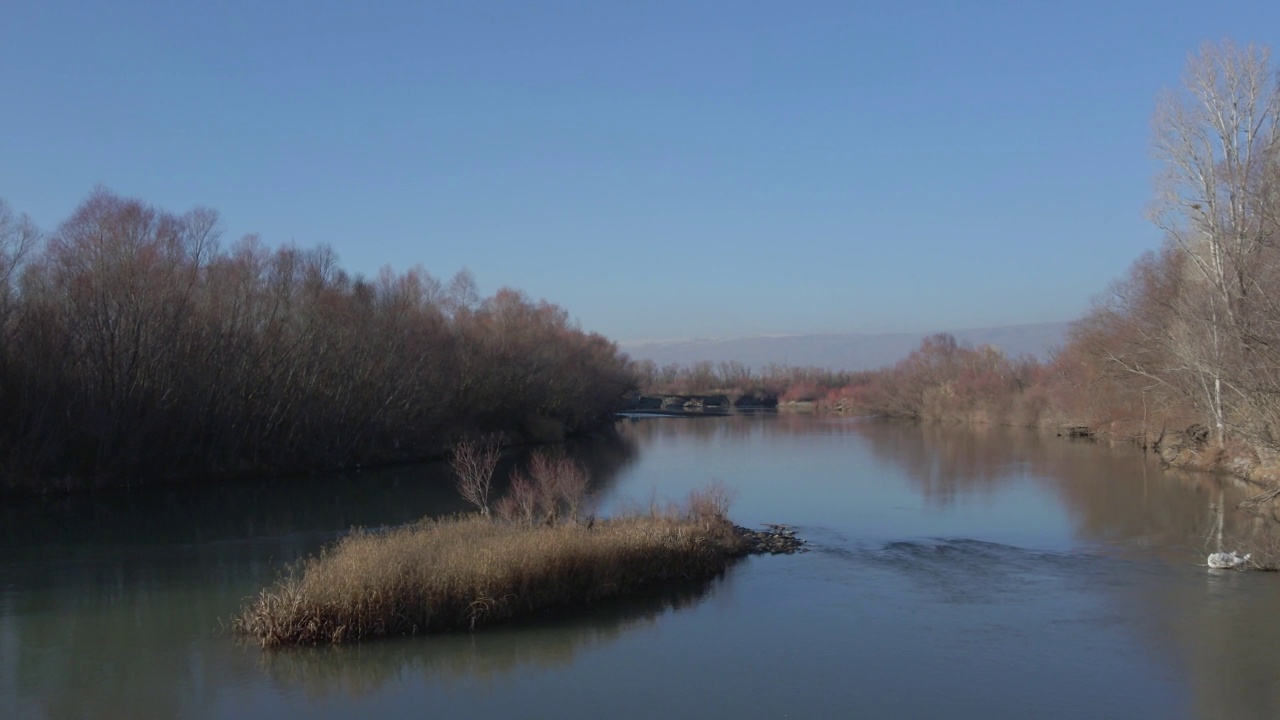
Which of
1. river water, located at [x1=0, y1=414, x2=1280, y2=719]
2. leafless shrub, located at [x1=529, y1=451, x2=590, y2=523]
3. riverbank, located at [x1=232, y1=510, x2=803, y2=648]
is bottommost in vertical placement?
river water, located at [x1=0, y1=414, x2=1280, y2=719]

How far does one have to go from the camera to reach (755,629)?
1495 centimetres

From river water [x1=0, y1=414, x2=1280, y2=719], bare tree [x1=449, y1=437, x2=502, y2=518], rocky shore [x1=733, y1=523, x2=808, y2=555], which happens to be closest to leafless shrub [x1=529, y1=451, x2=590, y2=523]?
bare tree [x1=449, y1=437, x2=502, y2=518]

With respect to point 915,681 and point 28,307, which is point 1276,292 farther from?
point 28,307

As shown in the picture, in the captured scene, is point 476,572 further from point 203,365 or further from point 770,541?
point 203,365

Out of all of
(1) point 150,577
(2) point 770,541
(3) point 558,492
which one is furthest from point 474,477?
(1) point 150,577

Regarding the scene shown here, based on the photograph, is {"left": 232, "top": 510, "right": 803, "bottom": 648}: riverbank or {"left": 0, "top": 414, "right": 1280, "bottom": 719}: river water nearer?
{"left": 0, "top": 414, "right": 1280, "bottom": 719}: river water

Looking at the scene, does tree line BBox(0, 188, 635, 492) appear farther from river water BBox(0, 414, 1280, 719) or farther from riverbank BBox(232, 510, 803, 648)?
riverbank BBox(232, 510, 803, 648)

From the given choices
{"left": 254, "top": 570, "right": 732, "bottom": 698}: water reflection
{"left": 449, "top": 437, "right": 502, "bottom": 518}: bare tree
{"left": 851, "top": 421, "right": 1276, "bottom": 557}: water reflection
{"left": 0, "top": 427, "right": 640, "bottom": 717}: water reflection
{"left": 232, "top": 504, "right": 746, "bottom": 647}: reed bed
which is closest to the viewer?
{"left": 0, "top": 427, "right": 640, "bottom": 717}: water reflection

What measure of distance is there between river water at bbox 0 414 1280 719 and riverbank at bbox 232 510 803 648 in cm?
42

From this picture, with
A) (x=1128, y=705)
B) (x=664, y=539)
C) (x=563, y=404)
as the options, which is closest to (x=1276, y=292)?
(x=1128, y=705)

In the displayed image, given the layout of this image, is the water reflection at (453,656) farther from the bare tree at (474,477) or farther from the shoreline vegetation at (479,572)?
the bare tree at (474,477)

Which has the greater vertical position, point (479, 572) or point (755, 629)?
point (479, 572)

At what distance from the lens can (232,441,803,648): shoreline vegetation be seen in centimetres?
1370

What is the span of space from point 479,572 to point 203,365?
2470 centimetres
